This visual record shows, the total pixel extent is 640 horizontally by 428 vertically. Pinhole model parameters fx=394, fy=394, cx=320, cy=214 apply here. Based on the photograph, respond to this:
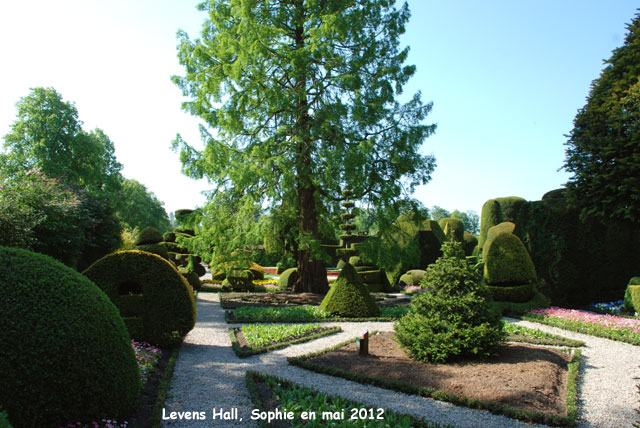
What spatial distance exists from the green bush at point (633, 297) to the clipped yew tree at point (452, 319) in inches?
297

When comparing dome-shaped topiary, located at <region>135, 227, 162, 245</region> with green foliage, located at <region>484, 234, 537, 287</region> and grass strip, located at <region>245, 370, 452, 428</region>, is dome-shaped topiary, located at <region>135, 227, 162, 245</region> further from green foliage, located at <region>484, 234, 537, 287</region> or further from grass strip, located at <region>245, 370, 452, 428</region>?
green foliage, located at <region>484, 234, 537, 287</region>

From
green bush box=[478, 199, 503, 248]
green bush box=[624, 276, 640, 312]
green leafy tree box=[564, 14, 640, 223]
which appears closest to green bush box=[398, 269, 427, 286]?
green bush box=[478, 199, 503, 248]

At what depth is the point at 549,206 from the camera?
14.2 m

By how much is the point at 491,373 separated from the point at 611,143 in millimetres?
8224

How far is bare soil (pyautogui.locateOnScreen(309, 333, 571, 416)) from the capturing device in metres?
4.88

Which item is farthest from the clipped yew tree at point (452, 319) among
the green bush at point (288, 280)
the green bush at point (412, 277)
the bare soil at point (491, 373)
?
the green bush at point (412, 277)

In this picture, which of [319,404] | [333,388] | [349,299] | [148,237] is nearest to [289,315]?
[349,299]

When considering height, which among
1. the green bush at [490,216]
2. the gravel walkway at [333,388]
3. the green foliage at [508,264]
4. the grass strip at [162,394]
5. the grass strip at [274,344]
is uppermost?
the green bush at [490,216]

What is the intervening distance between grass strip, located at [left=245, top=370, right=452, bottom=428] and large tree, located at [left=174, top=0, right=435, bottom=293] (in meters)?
7.71

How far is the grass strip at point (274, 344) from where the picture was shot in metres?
7.09

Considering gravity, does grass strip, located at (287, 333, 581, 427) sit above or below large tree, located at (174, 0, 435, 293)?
below

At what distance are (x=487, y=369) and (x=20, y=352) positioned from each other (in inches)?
225

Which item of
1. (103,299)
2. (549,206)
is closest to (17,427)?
(103,299)

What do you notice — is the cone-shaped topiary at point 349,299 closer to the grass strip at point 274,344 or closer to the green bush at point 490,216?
the grass strip at point 274,344
